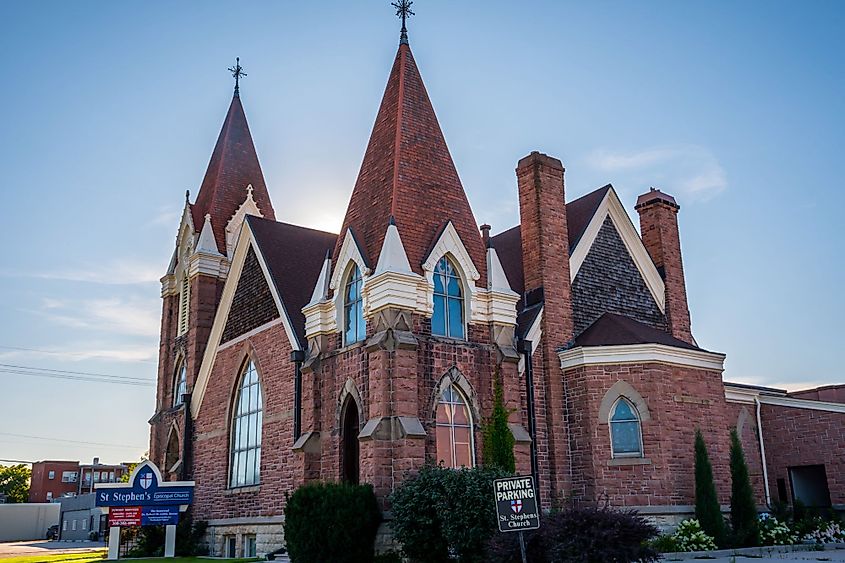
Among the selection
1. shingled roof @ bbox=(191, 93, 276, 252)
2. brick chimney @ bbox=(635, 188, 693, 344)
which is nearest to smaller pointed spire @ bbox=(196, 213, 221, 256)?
shingled roof @ bbox=(191, 93, 276, 252)

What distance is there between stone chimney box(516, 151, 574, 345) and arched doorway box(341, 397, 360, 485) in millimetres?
5586

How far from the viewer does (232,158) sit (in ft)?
111

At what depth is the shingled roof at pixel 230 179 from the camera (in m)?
32.1

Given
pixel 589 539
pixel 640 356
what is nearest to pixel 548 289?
pixel 640 356

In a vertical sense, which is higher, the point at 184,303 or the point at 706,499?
the point at 184,303

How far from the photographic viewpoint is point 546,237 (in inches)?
906

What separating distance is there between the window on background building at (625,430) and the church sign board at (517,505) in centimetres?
913

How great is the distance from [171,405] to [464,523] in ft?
60.5

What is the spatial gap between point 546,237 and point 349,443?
→ 25.8 ft

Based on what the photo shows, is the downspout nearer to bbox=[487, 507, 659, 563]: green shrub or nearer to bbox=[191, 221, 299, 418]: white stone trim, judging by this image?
bbox=[487, 507, 659, 563]: green shrub

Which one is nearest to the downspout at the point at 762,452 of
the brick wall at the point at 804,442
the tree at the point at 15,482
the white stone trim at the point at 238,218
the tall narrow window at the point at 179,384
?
the brick wall at the point at 804,442

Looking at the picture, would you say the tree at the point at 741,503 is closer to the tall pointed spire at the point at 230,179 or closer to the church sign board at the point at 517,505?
the church sign board at the point at 517,505

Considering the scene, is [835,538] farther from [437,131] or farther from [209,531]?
[209,531]

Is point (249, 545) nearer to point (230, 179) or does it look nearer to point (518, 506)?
point (518, 506)
